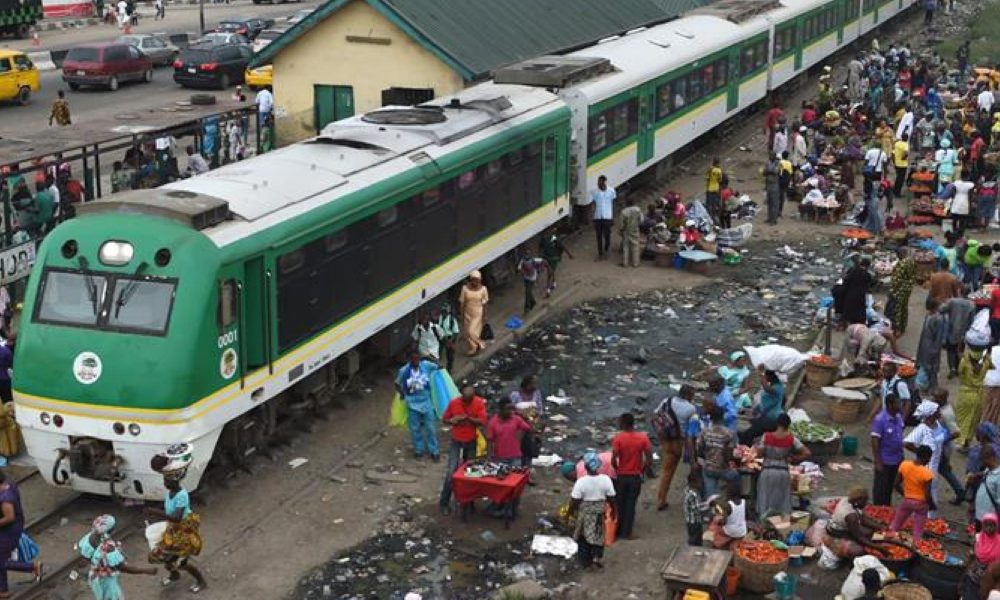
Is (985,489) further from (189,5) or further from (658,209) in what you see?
(189,5)

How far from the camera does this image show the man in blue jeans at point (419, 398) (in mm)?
15164

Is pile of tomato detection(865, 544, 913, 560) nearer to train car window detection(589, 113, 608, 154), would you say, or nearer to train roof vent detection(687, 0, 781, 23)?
train car window detection(589, 113, 608, 154)

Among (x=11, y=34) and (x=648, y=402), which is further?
(x=11, y=34)

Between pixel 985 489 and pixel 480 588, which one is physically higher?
pixel 985 489

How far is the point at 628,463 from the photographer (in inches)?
529

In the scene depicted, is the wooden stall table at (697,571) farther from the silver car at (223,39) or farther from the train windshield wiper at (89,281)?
the silver car at (223,39)

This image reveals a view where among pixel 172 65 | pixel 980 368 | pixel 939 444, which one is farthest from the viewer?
pixel 172 65

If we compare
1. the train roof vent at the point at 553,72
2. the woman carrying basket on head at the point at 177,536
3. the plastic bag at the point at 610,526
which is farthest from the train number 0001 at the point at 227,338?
the train roof vent at the point at 553,72

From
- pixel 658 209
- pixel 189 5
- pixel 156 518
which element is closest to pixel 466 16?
pixel 658 209

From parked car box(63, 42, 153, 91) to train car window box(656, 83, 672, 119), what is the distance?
20.4 meters

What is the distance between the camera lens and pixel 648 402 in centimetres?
1769

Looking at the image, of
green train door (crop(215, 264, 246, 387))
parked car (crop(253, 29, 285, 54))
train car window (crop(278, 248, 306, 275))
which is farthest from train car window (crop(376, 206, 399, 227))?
parked car (crop(253, 29, 285, 54))

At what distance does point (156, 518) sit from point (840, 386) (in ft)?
28.2

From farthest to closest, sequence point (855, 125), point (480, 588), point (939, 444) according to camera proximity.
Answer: point (855, 125)
point (939, 444)
point (480, 588)
